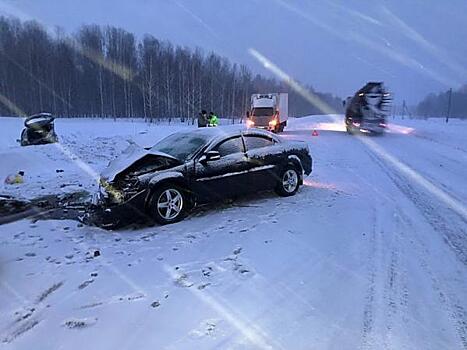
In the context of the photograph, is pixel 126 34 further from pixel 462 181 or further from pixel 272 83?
pixel 462 181

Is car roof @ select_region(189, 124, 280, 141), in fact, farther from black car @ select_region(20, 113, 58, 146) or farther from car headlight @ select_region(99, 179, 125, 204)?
black car @ select_region(20, 113, 58, 146)

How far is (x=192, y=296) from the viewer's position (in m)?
4.11

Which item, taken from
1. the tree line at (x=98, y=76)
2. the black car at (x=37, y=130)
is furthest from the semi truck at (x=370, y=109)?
the tree line at (x=98, y=76)

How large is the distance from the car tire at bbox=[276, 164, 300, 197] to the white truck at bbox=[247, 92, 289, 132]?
19535 millimetres

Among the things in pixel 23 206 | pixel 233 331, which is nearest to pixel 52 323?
pixel 233 331

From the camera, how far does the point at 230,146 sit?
7629mm

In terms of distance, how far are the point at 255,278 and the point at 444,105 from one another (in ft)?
512

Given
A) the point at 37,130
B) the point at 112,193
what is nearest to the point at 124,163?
the point at 112,193

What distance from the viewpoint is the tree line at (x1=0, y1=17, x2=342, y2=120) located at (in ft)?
203

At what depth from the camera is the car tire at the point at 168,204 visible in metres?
6.47

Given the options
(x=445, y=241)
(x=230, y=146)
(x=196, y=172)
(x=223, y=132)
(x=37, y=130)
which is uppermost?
(x=223, y=132)

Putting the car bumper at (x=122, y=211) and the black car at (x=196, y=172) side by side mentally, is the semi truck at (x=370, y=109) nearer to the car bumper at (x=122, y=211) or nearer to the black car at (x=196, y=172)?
the black car at (x=196, y=172)

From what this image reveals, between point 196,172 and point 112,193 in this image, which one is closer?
point 112,193

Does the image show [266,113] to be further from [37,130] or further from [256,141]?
[256,141]
